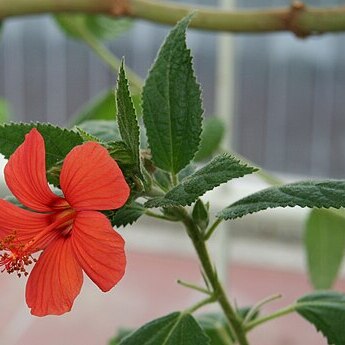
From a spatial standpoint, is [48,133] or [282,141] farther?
[282,141]

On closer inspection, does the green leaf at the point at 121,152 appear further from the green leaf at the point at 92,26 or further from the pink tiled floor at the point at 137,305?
the pink tiled floor at the point at 137,305

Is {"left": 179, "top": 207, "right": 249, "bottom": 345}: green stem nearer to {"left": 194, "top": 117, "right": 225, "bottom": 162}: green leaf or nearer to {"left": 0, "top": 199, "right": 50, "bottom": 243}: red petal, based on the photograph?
{"left": 0, "top": 199, "right": 50, "bottom": 243}: red petal

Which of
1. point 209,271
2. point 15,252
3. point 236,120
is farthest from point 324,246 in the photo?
point 236,120

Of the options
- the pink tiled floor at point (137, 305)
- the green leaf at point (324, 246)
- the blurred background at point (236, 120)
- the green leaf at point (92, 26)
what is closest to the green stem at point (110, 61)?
the green leaf at point (92, 26)

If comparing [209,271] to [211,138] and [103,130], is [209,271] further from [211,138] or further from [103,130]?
[211,138]

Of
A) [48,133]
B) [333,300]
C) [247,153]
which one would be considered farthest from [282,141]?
[48,133]

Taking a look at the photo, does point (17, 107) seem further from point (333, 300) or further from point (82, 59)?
point (333, 300)
